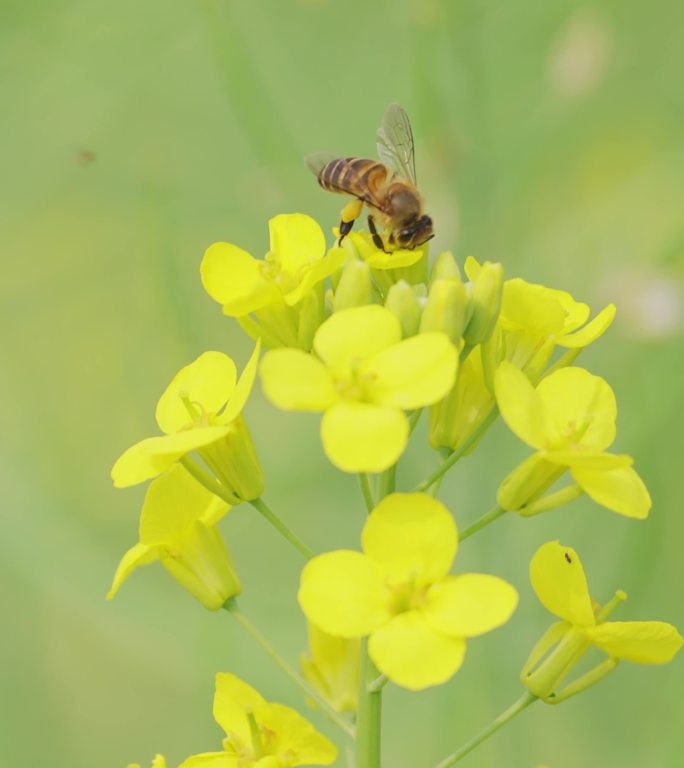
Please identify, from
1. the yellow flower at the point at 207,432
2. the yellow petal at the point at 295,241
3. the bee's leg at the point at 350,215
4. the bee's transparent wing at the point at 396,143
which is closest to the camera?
the yellow flower at the point at 207,432

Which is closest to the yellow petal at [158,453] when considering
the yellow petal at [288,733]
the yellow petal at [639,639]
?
the yellow petal at [288,733]

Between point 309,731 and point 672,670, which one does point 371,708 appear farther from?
point 672,670

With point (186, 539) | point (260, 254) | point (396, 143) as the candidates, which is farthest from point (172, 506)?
point (260, 254)

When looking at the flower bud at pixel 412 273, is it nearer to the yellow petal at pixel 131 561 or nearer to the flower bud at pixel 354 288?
the flower bud at pixel 354 288

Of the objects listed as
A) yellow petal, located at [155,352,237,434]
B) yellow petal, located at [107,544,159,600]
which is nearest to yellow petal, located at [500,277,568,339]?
yellow petal, located at [155,352,237,434]

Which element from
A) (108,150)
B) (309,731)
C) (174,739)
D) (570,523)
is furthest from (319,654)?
(108,150)

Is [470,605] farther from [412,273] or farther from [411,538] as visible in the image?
[412,273]
